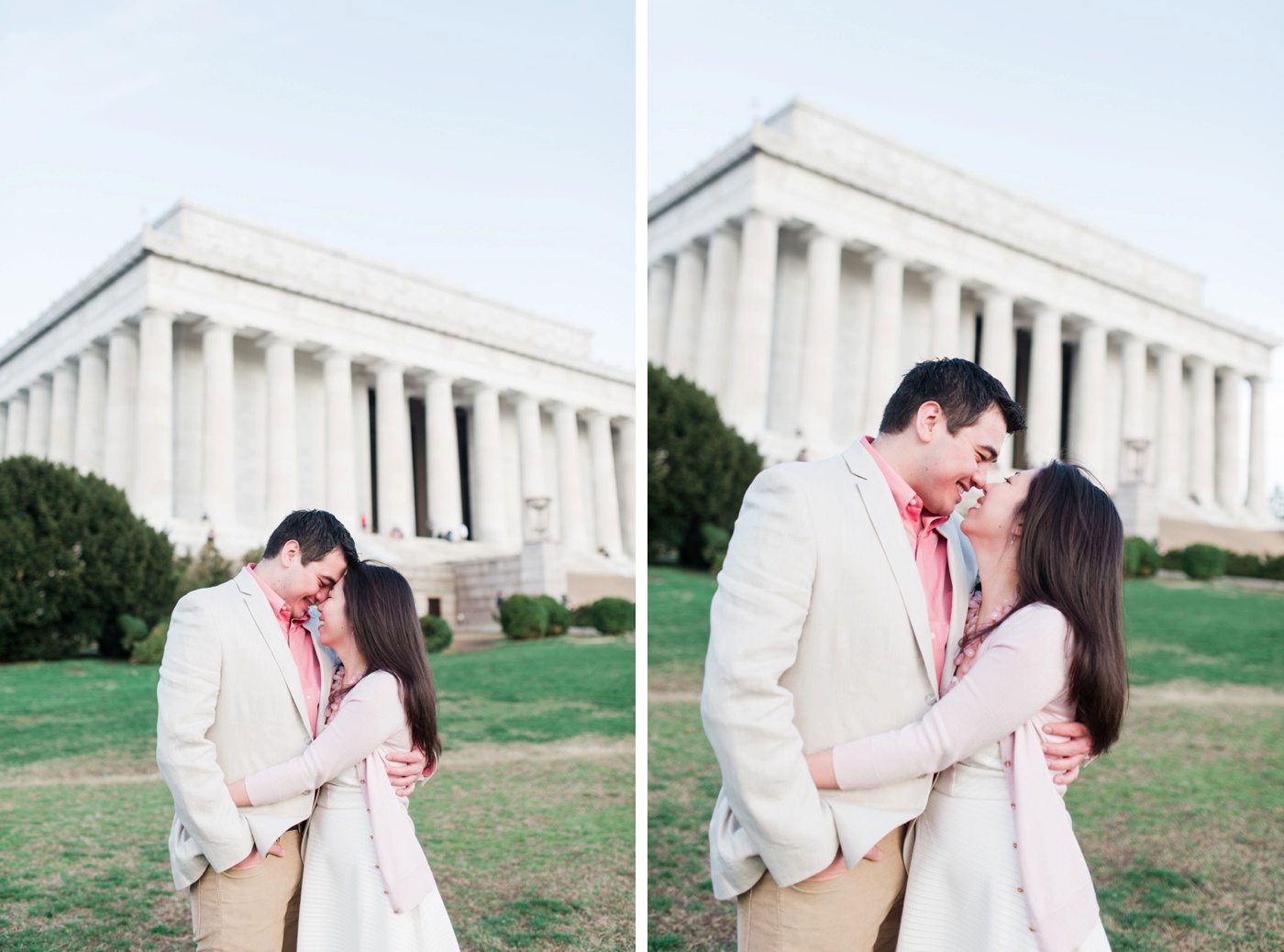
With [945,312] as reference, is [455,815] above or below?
below

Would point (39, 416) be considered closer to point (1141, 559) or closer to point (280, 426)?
point (280, 426)

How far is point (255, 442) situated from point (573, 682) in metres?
29.5

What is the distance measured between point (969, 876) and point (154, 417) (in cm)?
4124

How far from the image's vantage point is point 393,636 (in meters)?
4.26

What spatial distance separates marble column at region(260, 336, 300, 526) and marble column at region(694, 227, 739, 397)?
1639 centimetres

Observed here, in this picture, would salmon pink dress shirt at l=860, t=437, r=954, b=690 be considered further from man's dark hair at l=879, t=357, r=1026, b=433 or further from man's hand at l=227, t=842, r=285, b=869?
man's hand at l=227, t=842, r=285, b=869

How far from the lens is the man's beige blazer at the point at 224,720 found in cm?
396

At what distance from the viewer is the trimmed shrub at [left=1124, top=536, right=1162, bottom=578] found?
96.9 feet

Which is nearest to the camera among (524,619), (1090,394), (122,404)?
(524,619)

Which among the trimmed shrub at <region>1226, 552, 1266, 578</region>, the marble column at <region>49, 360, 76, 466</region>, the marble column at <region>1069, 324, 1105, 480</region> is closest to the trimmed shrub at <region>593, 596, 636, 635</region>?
the trimmed shrub at <region>1226, 552, 1266, 578</region>

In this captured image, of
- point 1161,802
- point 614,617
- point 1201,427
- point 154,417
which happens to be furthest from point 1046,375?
point 1161,802

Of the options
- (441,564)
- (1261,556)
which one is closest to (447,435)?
(441,564)

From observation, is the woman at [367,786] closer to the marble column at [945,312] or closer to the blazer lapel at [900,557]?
the blazer lapel at [900,557]

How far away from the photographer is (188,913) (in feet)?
27.5
